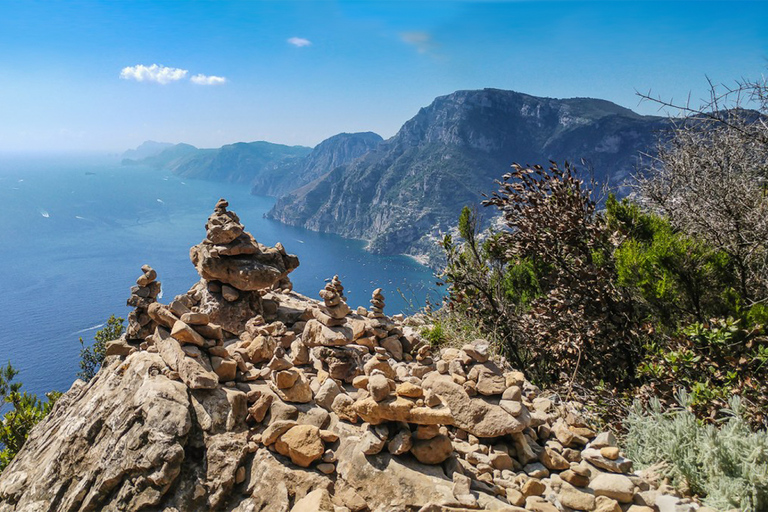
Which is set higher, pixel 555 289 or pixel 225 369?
pixel 555 289

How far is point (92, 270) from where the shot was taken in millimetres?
110875

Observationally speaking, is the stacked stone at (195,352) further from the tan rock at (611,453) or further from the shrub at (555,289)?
the shrub at (555,289)

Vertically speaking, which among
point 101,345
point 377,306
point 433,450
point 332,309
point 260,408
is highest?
point 332,309

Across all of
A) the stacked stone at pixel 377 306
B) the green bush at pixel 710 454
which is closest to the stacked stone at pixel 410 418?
the green bush at pixel 710 454

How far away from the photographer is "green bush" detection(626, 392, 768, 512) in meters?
4.38

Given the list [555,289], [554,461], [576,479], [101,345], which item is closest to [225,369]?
[554,461]

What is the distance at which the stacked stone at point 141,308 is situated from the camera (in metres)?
9.80

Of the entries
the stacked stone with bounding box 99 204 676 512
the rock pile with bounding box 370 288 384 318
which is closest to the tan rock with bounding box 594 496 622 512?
the stacked stone with bounding box 99 204 676 512

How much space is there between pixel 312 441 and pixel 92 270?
129389 mm

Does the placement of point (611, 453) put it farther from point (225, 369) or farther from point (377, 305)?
point (225, 369)

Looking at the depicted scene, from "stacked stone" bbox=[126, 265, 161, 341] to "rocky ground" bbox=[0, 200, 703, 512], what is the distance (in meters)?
1.85

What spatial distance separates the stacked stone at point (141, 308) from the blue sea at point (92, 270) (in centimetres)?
1928

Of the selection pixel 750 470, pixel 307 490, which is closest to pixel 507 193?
pixel 750 470

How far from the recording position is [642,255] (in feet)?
23.9
